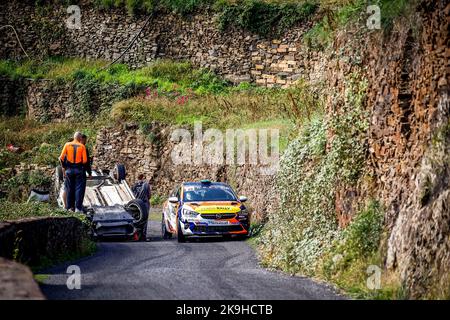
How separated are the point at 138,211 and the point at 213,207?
7.40 ft

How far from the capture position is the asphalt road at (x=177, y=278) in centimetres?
1341

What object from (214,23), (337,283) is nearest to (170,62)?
(214,23)

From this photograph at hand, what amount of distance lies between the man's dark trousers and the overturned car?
0.45 metres

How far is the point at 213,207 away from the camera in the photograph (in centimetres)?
2577

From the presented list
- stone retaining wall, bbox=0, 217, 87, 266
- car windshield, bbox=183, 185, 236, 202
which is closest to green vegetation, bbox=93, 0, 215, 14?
car windshield, bbox=183, 185, 236, 202

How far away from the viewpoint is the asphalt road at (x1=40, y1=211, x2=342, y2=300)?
13406 mm

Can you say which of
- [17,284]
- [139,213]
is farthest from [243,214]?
[17,284]

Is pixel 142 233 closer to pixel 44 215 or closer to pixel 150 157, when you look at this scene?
pixel 44 215

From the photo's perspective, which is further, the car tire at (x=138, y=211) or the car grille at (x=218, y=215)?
the car tire at (x=138, y=211)

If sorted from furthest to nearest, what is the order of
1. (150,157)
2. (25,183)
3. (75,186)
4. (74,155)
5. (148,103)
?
1. (148,103)
2. (25,183)
3. (150,157)
4. (75,186)
5. (74,155)

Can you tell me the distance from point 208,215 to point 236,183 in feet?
26.0

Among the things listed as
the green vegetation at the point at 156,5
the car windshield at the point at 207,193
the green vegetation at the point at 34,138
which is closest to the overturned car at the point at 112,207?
the car windshield at the point at 207,193

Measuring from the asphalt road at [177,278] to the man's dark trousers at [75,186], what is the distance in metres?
2.52

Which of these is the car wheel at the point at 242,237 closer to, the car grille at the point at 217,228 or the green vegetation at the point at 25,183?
the car grille at the point at 217,228
